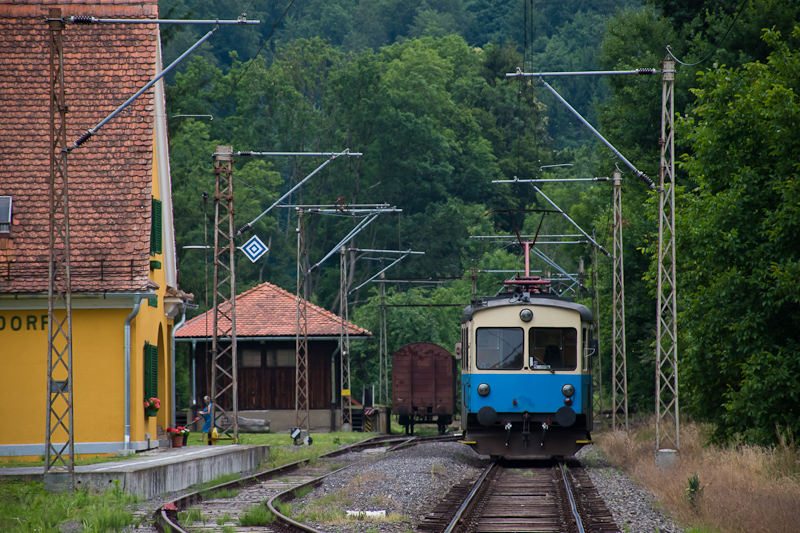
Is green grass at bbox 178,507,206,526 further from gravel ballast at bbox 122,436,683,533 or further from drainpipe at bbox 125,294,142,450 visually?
drainpipe at bbox 125,294,142,450

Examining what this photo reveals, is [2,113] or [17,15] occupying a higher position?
[17,15]

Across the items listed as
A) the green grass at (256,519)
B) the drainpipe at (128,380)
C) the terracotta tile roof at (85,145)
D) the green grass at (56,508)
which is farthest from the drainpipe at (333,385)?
the green grass at (256,519)

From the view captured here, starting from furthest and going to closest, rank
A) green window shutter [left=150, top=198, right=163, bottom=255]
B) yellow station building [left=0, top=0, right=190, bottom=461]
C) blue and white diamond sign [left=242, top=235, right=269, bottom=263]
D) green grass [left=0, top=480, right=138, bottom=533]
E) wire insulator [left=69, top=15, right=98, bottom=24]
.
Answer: blue and white diamond sign [left=242, top=235, right=269, bottom=263]
green window shutter [left=150, top=198, right=163, bottom=255]
yellow station building [left=0, top=0, right=190, bottom=461]
wire insulator [left=69, top=15, right=98, bottom=24]
green grass [left=0, top=480, right=138, bottom=533]

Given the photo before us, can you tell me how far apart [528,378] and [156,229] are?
9.08 metres

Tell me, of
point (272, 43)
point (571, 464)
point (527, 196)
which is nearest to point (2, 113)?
point (571, 464)

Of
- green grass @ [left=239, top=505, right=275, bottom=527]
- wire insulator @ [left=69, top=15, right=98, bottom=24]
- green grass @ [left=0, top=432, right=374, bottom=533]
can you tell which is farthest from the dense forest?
green grass @ [left=0, top=432, right=374, bottom=533]

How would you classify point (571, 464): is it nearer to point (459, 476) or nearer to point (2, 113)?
point (459, 476)

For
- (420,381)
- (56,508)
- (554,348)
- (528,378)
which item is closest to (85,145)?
(528,378)

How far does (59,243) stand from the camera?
72.1 ft

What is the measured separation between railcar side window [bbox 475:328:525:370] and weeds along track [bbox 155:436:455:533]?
4.04m

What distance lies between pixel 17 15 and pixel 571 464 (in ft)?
52.2

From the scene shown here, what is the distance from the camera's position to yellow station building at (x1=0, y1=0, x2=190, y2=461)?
2117 cm

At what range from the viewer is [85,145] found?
76.4 feet

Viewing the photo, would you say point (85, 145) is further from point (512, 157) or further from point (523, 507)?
point (512, 157)
